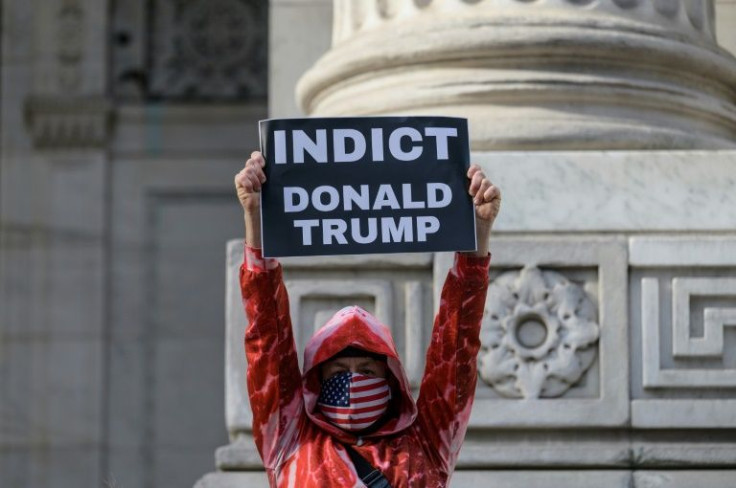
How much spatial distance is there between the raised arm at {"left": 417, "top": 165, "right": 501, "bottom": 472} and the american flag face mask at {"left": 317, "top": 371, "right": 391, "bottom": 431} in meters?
0.24

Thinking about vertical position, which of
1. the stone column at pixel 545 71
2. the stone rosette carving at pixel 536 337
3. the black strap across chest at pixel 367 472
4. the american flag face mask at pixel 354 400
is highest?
the stone column at pixel 545 71

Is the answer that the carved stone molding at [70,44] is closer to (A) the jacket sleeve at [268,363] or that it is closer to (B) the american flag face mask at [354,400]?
(A) the jacket sleeve at [268,363]

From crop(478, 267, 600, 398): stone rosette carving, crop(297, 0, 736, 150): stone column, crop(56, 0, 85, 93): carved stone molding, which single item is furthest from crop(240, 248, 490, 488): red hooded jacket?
crop(56, 0, 85, 93): carved stone molding

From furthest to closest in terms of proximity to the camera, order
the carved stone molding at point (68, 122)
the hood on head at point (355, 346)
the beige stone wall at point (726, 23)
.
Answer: the carved stone molding at point (68, 122), the beige stone wall at point (726, 23), the hood on head at point (355, 346)

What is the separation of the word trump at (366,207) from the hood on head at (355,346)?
0.99 ft

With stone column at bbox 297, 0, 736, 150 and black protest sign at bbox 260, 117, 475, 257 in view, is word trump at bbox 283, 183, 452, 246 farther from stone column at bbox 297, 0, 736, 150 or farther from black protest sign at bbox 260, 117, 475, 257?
stone column at bbox 297, 0, 736, 150

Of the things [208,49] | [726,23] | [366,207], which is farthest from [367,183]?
[208,49]

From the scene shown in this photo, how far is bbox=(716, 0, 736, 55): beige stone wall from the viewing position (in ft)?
35.1

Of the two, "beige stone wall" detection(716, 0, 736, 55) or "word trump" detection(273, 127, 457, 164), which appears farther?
"beige stone wall" detection(716, 0, 736, 55)

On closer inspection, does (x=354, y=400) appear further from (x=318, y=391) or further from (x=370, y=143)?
(x=370, y=143)

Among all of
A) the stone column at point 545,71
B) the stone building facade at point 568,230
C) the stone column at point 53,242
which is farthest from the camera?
the stone column at point 53,242

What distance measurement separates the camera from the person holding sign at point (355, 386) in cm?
652

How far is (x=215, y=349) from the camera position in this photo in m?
14.5

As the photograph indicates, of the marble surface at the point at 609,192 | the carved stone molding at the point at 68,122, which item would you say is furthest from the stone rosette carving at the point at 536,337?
the carved stone molding at the point at 68,122
